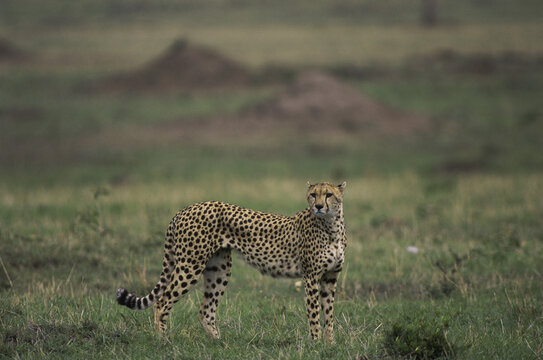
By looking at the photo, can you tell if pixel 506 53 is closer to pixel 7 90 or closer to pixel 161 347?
pixel 7 90

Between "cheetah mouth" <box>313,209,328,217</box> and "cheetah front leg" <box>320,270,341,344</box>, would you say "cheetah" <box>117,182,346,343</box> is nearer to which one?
"cheetah front leg" <box>320,270,341,344</box>

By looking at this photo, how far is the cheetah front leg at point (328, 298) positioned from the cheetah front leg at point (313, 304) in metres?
0.11

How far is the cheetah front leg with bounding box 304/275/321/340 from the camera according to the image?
6.86 meters

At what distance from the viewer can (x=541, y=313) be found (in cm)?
804

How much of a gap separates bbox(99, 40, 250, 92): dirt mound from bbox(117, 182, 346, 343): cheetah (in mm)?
29762

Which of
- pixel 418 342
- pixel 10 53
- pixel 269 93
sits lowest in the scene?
pixel 418 342

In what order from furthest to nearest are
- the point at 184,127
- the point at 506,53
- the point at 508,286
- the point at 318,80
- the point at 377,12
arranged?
the point at 377,12 → the point at 506,53 → the point at 318,80 → the point at 184,127 → the point at 508,286

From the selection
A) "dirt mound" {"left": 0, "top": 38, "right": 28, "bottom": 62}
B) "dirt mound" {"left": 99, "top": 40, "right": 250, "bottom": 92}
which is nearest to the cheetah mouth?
"dirt mound" {"left": 99, "top": 40, "right": 250, "bottom": 92}

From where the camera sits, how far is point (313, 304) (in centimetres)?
689

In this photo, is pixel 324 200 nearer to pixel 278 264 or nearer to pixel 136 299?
pixel 278 264

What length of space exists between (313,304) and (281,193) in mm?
10875

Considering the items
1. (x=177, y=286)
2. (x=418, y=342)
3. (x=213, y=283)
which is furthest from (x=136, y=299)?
(x=418, y=342)

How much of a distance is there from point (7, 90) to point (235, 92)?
400 inches

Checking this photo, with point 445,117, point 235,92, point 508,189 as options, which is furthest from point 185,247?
point 235,92
